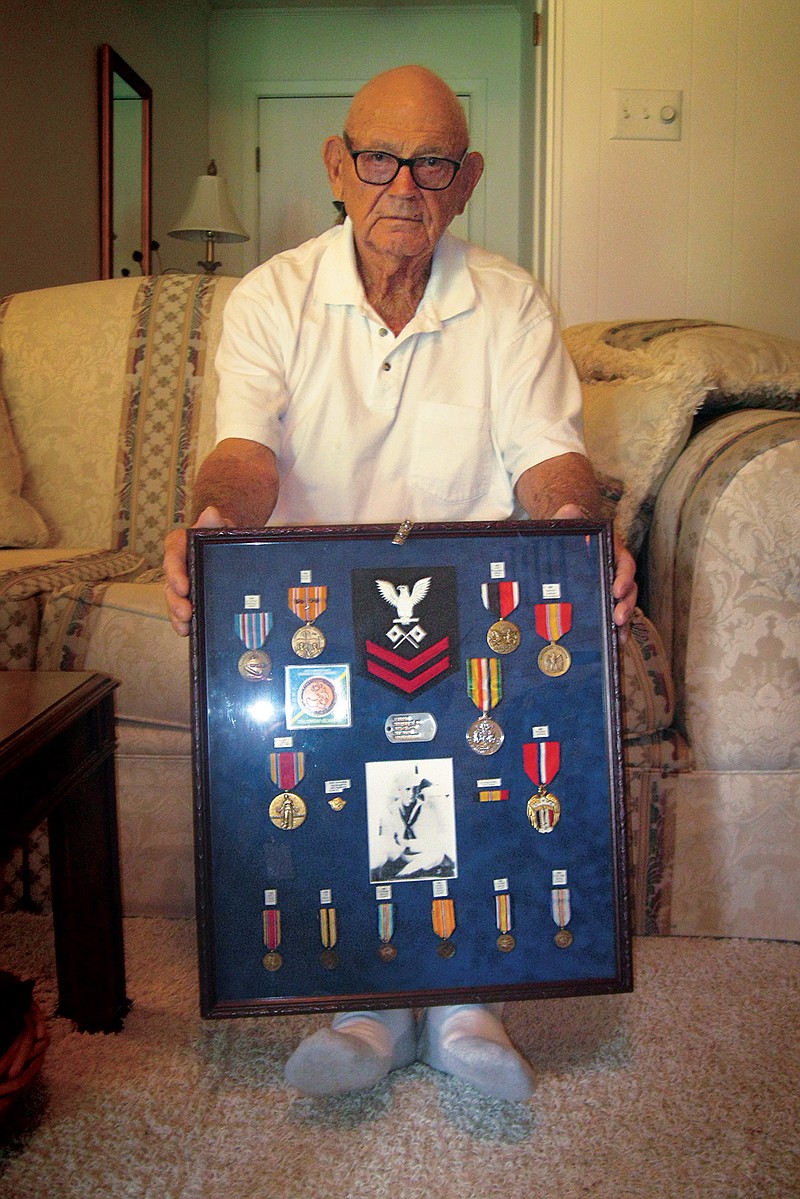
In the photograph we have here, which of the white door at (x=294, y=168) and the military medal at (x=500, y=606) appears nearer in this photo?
the military medal at (x=500, y=606)

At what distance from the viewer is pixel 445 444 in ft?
4.38

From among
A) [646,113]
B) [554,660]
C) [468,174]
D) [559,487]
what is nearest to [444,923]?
[554,660]

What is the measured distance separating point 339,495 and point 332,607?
0.42m

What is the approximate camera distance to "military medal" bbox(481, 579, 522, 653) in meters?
0.96

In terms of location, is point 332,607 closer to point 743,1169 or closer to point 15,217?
point 743,1169

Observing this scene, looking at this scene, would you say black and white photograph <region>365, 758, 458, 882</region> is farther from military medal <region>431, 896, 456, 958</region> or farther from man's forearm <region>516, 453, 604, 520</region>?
man's forearm <region>516, 453, 604, 520</region>

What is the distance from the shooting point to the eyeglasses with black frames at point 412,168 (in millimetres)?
1233

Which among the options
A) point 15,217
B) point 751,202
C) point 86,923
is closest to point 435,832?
point 86,923

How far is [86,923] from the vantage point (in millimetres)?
1113

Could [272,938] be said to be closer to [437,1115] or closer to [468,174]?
[437,1115]

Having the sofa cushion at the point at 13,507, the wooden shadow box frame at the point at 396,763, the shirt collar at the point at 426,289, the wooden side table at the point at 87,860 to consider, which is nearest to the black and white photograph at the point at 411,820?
the wooden shadow box frame at the point at 396,763

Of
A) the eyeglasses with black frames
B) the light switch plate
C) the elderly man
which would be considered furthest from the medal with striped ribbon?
the light switch plate

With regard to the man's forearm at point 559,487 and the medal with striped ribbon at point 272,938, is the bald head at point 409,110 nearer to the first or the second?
the man's forearm at point 559,487

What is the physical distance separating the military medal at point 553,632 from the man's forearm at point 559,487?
21 cm
